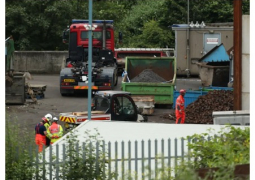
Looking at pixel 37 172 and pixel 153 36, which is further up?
pixel 153 36

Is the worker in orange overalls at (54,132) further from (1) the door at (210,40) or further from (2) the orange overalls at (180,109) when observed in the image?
(1) the door at (210,40)

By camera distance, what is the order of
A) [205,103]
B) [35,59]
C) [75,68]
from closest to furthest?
1. [205,103]
2. [75,68]
3. [35,59]

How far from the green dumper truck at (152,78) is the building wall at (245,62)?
7.76 meters

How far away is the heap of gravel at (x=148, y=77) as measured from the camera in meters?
29.0

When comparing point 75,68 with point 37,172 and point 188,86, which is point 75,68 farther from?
point 37,172

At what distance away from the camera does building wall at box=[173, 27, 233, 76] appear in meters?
39.9

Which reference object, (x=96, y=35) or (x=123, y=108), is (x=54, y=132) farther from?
(x=96, y=35)

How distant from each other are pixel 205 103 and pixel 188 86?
11262mm

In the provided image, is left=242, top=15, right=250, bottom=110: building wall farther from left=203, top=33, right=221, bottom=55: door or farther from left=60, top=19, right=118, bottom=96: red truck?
left=203, top=33, right=221, bottom=55: door

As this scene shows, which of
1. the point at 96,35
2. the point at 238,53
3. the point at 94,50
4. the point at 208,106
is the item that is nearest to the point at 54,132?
the point at 238,53

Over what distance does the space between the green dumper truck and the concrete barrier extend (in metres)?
14.3

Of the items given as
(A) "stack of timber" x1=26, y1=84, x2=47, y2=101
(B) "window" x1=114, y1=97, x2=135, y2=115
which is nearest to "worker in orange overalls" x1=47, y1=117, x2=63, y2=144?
(B) "window" x1=114, y1=97, x2=135, y2=115

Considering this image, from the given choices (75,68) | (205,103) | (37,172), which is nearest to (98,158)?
(37,172)

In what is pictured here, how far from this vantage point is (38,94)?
31.9m
